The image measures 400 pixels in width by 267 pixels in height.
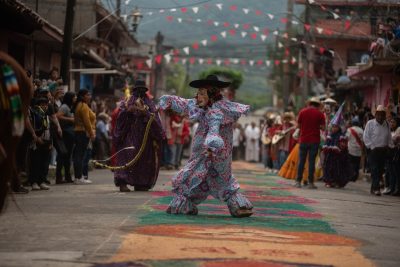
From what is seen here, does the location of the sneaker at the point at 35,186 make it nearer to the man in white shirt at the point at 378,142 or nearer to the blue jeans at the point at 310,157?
the blue jeans at the point at 310,157

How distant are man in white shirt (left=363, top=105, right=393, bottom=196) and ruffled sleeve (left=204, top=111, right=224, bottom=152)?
893 cm

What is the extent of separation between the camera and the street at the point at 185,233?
29.6 ft

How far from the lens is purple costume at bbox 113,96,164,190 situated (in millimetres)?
17891

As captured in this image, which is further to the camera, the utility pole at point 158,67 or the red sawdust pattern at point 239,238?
the utility pole at point 158,67

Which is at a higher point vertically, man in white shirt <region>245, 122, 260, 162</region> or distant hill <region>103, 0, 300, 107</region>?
distant hill <region>103, 0, 300, 107</region>

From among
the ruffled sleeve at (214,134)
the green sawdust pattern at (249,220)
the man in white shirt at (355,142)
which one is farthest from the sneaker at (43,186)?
the man in white shirt at (355,142)

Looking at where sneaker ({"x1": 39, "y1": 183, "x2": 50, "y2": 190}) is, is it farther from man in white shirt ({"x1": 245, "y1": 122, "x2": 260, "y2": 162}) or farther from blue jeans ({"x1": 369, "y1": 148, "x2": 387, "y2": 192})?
man in white shirt ({"x1": 245, "y1": 122, "x2": 260, "y2": 162})

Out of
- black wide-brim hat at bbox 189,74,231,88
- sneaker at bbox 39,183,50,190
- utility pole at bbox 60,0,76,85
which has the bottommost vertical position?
sneaker at bbox 39,183,50,190

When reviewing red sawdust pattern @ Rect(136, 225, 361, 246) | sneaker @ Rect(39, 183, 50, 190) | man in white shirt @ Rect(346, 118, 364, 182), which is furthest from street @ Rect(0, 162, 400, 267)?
man in white shirt @ Rect(346, 118, 364, 182)

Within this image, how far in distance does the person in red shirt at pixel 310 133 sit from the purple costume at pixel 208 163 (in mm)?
8953

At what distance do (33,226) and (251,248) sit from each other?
279 cm

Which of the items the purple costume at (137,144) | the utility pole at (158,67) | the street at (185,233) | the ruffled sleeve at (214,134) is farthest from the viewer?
the utility pole at (158,67)

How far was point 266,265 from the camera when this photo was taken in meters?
8.72

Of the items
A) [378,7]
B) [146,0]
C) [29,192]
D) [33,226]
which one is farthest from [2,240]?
[378,7]
